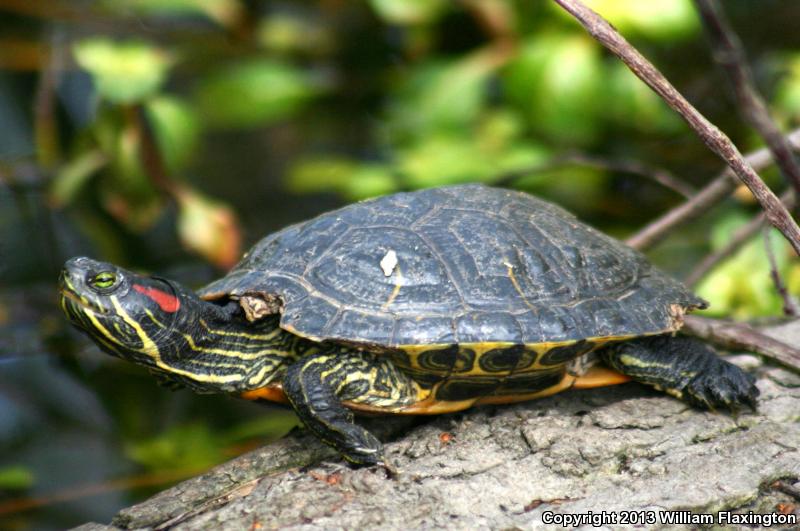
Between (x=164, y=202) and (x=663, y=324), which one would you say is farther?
(x=164, y=202)

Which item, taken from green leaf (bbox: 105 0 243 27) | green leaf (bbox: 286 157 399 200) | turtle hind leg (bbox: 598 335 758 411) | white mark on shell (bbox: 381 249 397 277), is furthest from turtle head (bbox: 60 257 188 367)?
green leaf (bbox: 105 0 243 27)

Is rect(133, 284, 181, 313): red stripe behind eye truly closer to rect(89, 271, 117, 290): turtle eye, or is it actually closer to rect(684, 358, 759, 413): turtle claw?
rect(89, 271, 117, 290): turtle eye

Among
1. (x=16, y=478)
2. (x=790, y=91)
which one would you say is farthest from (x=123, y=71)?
(x=790, y=91)

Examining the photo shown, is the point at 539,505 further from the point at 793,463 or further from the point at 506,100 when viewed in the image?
the point at 506,100

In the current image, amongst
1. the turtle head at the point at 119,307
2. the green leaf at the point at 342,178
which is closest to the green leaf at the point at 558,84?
→ the green leaf at the point at 342,178

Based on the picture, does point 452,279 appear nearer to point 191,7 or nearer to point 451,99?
point 451,99

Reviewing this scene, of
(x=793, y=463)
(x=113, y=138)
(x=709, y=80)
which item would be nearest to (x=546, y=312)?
(x=793, y=463)
